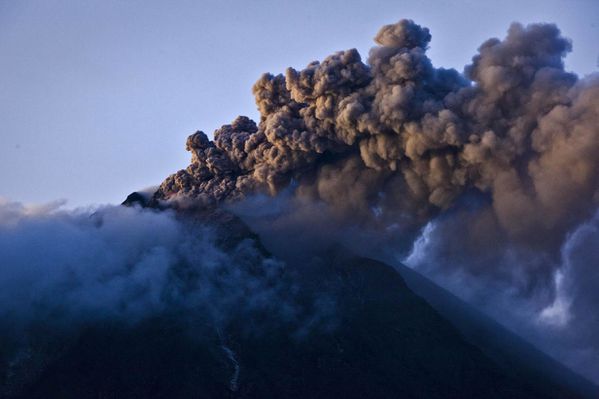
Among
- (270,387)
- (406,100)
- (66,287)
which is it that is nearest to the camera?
(406,100)

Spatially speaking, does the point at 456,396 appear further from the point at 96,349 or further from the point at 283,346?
the point at 96,349

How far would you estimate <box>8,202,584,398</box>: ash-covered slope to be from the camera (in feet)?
137

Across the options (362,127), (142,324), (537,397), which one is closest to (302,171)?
(362,127)

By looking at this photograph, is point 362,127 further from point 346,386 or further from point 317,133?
point 346,386

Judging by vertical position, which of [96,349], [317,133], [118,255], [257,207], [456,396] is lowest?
[96,349]

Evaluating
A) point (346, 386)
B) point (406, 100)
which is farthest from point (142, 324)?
point (406, 100)

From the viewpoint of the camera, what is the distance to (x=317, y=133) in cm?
4100

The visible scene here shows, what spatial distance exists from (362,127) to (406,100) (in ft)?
11.4

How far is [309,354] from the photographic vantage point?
150 ft

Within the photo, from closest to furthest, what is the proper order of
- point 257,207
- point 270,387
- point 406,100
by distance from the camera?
1. point 406,100
2. point 270,387
3. point 257,207

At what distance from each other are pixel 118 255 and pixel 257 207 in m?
18.7

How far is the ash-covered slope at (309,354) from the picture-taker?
41.7m

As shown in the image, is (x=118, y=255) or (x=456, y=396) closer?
(x=456, y=396)

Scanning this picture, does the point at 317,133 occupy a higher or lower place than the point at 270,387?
higher
